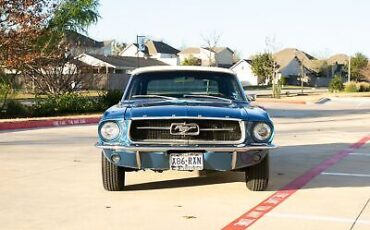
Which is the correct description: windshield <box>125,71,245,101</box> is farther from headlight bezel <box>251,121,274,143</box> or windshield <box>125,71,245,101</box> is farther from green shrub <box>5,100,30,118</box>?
green shrub <box>5,100,30,118</box>

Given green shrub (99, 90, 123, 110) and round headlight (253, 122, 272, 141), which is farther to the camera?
green shrub (99, 90, 123, 110)

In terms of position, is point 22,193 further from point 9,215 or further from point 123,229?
point 123,229

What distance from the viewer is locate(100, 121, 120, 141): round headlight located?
23.0 feet

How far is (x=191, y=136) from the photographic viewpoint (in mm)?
6922

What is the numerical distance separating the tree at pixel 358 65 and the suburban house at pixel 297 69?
742cm

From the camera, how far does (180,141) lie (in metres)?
6.90

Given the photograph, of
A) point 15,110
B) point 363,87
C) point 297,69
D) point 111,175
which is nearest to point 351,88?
point 363,87

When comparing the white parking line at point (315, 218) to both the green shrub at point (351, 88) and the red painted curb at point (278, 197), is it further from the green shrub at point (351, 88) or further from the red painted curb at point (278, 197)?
the green shrub at point (351, 88)

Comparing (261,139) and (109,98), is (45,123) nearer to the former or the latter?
(109,98)

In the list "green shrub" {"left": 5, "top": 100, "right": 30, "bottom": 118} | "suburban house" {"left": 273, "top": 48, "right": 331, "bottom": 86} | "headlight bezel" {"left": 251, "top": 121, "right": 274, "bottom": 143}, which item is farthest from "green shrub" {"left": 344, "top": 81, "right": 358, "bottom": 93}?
"headlight bezel" {"left": 251, "top": 121, "right": 274, "bottom": 143}

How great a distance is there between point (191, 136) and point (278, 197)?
127 centimetres

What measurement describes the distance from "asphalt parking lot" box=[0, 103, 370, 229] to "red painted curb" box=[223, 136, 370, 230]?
0.05 feet

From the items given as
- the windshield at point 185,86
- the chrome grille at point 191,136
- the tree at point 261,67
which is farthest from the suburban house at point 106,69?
the chrome grille at point 191,136

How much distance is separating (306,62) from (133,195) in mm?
102745
